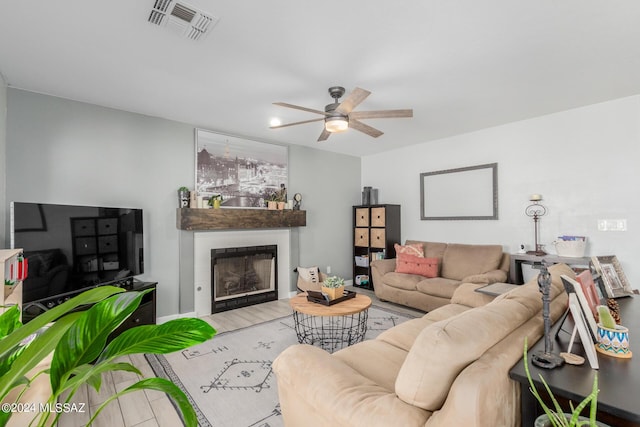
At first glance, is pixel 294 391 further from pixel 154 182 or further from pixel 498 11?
pixel 154 182

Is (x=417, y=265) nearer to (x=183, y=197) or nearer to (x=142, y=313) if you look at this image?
(x=183, y=197)

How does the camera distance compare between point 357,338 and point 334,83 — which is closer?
point 334,83

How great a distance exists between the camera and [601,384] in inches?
40.7

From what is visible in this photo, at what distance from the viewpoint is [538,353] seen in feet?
4.01

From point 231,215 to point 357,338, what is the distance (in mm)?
2308

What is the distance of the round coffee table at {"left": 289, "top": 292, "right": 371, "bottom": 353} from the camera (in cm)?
271

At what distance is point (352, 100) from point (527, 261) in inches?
121

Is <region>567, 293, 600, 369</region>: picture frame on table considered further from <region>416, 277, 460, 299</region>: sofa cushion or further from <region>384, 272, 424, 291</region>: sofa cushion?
<region>384, 272, 424, 291</region>: sofa cushion

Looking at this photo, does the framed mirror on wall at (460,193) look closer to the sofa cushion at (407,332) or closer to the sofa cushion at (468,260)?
the sofa cushion at (468,260)

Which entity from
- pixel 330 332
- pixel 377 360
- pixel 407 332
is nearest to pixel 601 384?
pixel 377 360

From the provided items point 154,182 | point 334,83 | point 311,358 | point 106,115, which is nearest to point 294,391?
point 311,358

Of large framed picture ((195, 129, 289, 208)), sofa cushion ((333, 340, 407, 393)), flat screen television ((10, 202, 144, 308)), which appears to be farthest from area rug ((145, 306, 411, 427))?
large framed picture ((195, 129, 289, 208))

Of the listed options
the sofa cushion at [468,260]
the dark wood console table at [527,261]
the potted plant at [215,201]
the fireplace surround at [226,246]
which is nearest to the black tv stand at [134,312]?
the fireplace surround at [226,246]

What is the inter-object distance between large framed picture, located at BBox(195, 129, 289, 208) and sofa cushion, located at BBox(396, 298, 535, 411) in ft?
11.9
